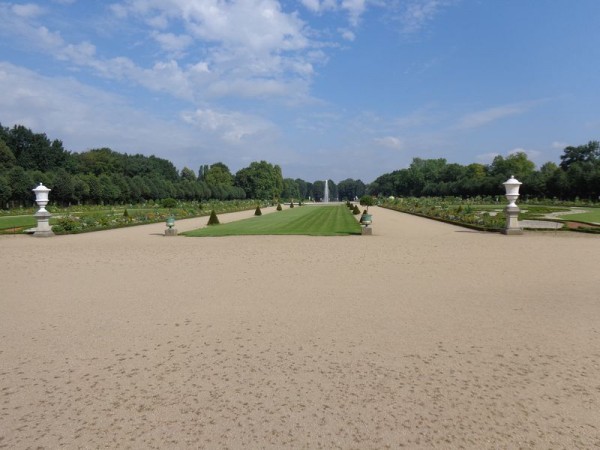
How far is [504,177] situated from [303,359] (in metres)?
73.0

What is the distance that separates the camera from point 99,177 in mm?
64875

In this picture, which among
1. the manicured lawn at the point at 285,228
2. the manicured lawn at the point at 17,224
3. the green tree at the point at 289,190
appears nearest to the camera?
the manicured lawn at the point at 285,228

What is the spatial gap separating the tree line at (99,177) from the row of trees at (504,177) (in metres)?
36.1

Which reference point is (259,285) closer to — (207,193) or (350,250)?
(350,250)

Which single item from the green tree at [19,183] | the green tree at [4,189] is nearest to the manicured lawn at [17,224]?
Answer: the green tree at [4,189]

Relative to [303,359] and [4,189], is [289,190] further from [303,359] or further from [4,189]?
[303,359]

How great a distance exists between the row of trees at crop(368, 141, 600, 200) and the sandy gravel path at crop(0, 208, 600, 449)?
3033 cm

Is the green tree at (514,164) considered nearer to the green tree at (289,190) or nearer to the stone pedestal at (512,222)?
the green tree at (289,190)

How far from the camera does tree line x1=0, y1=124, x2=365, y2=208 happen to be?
51625mm

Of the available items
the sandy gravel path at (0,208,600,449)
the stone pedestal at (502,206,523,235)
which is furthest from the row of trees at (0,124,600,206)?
the sandy gravel path at (0,208,600,449)

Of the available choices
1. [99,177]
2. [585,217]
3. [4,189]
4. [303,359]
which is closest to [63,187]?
[4,189]

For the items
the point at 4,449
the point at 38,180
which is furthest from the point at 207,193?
the point at 4,449

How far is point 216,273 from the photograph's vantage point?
31.6 ft

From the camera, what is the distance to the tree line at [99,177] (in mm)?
51625
